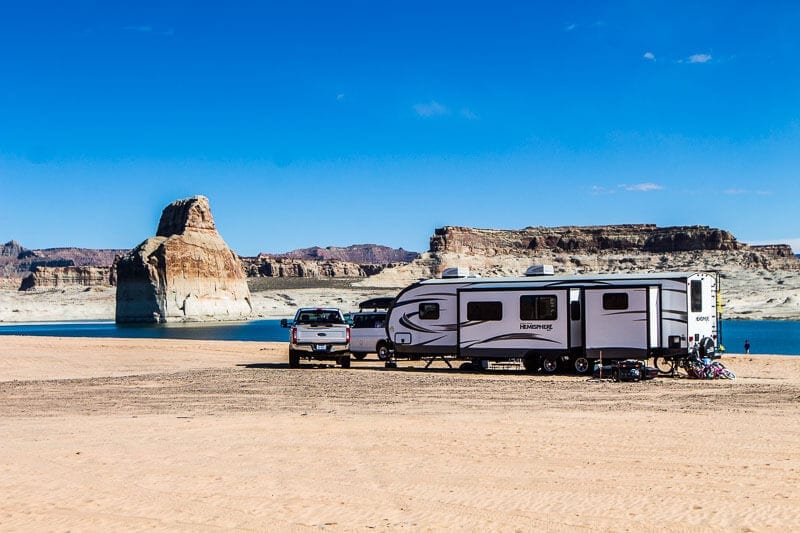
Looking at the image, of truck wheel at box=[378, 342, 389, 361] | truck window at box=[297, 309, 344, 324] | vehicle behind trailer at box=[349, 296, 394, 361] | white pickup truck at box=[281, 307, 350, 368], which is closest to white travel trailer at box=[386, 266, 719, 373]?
white pickup truck at box=[281, 307, 350, 368]

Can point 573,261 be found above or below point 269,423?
above

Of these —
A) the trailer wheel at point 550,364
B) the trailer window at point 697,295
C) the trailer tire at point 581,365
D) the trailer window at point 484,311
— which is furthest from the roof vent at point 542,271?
the trailer window at point 697,295

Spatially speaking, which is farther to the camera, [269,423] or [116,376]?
[116,376]

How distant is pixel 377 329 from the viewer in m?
28.4

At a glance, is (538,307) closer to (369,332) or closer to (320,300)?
(369,332)

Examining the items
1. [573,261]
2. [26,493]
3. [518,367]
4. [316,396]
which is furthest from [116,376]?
[573,261]

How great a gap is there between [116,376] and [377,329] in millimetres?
8869

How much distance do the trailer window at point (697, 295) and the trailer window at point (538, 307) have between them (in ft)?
11.5

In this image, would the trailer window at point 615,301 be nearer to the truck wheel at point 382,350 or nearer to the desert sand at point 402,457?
the desert sand at point 402,457

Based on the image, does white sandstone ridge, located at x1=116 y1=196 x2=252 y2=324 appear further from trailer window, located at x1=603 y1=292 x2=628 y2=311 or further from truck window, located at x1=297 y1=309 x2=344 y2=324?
trailer window, located at x1=603 y1=292 x2=628 y2=311

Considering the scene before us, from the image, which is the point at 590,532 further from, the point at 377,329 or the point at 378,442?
the point at 377,329

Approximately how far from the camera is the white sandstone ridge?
109750 mm

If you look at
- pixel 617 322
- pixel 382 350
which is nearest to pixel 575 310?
pixel 617 322

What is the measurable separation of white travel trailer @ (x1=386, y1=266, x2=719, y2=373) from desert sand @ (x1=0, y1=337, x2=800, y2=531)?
8.10ft
